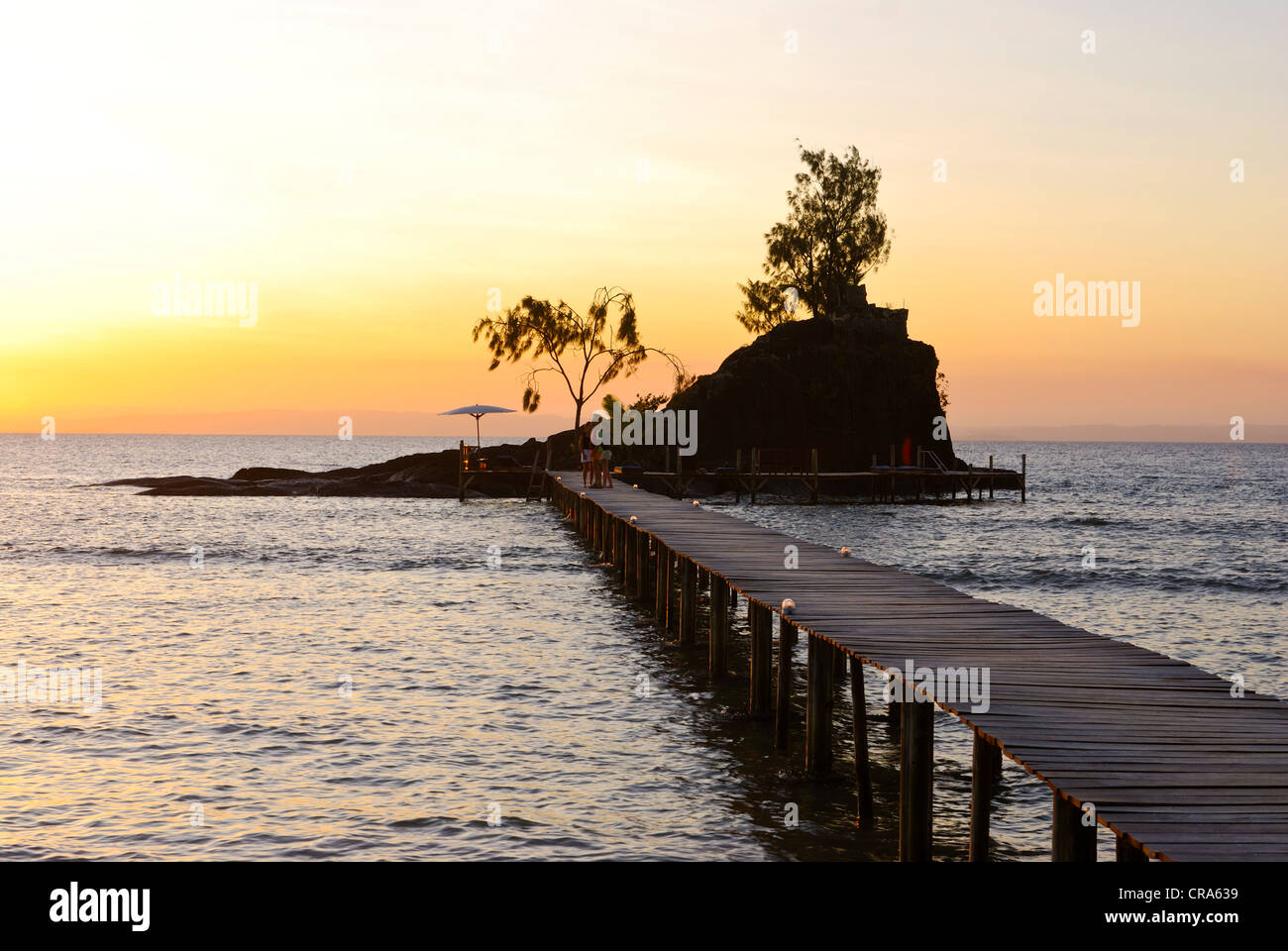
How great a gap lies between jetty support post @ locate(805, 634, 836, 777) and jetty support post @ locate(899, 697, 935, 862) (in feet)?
8.79

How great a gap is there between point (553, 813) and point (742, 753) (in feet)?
9.16

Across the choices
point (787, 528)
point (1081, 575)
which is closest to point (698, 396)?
point (787, 528)

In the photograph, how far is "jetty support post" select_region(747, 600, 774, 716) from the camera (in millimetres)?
13172

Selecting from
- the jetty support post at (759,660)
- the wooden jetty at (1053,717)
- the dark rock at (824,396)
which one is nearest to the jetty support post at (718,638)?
the wooden jetty at (1053,717)

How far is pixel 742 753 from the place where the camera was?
1196 cm

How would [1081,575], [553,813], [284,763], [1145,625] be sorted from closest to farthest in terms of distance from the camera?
[553,813], [284,763], [1145,625], [1081,575]

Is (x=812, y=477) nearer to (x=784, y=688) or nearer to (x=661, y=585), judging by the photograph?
(x=661, y=585)

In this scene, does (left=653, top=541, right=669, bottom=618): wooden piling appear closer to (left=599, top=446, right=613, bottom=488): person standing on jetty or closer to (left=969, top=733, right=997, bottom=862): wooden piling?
(left=969, top=733, right=997, bottom=862): wooden piling

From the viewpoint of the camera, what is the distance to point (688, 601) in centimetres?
1836

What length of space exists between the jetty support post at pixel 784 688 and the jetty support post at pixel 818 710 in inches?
28.9

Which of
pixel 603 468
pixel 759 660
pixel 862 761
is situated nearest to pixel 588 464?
pixel 603 468

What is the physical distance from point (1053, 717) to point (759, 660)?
20.2 ft

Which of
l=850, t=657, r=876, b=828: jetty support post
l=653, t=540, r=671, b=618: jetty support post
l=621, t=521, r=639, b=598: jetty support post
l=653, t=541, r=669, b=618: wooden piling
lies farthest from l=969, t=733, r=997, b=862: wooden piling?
l=621, t=521, r=639, b=598: jetty support post
